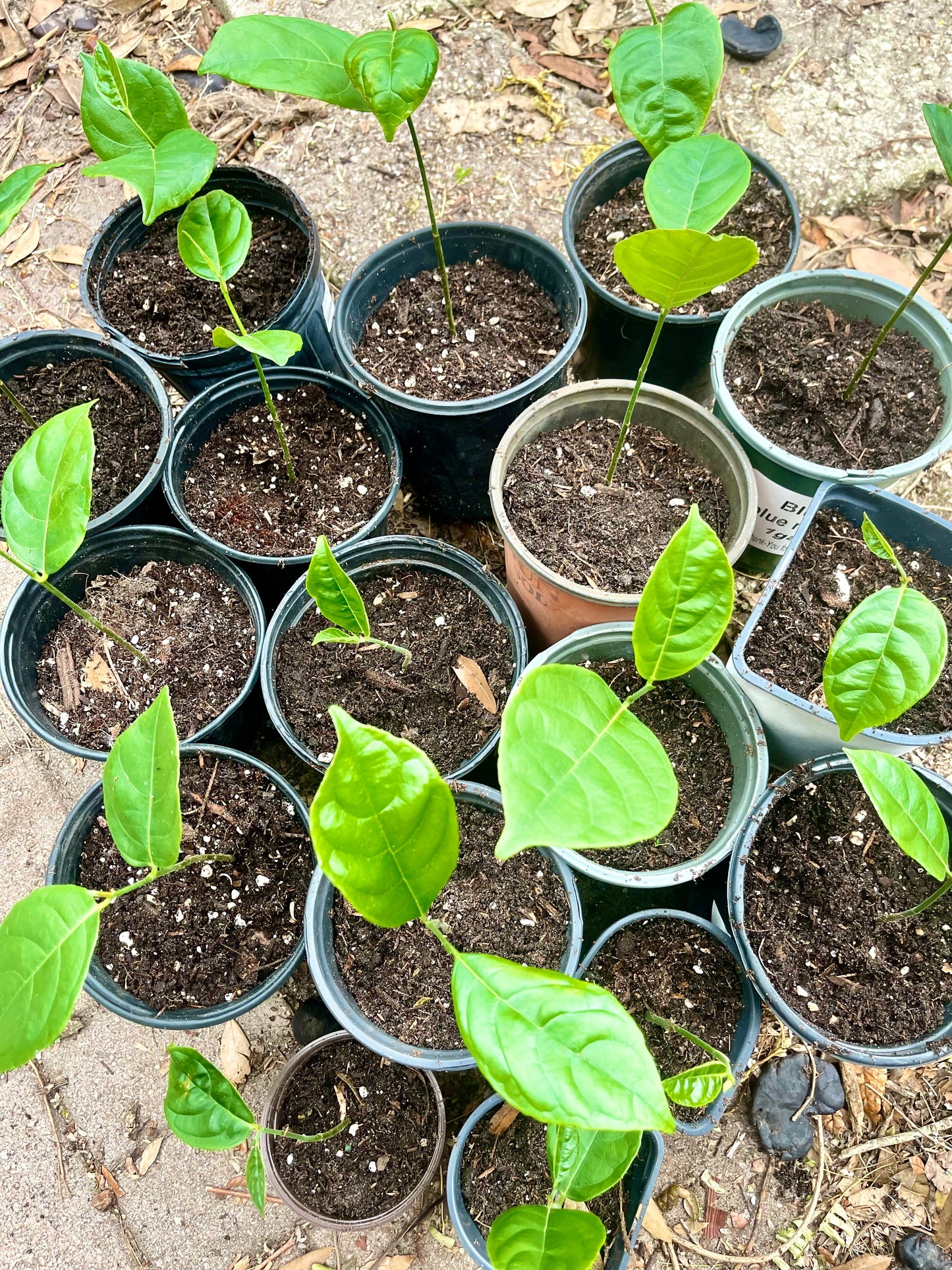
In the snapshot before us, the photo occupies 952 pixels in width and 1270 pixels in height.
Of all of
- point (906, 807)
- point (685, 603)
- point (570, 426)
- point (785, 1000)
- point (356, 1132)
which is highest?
point (685, 603)

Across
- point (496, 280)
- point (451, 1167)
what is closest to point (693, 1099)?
point (451, 1167)

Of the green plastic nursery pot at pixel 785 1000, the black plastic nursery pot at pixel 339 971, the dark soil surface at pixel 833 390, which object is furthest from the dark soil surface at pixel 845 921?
the dark soil surface at pixel 833 390

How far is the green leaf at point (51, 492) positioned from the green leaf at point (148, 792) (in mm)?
277

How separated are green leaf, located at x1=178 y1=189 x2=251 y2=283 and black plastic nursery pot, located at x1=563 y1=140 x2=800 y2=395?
68cm

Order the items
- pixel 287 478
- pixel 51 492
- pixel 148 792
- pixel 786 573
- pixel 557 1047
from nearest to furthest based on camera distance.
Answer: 1. pixel 557 1047
2. pixel 148 792
3. pixel 51 492
4. pixel 786 573
5. pixel 287 478

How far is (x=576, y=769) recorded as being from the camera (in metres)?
0.79

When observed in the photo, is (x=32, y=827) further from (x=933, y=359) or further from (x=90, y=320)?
(x=933, y=359)

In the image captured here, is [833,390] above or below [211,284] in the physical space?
below

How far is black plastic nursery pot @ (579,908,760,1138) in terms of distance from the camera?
4.27 feet

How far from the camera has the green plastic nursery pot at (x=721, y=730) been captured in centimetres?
122

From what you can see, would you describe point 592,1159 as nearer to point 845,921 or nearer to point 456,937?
point 456,937

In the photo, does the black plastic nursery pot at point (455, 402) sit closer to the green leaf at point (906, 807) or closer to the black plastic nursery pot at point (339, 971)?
the black plastic nursery pot at point (339, 971)

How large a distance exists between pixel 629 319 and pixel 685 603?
1.08m

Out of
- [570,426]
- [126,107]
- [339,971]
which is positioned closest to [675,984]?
[339,971]
